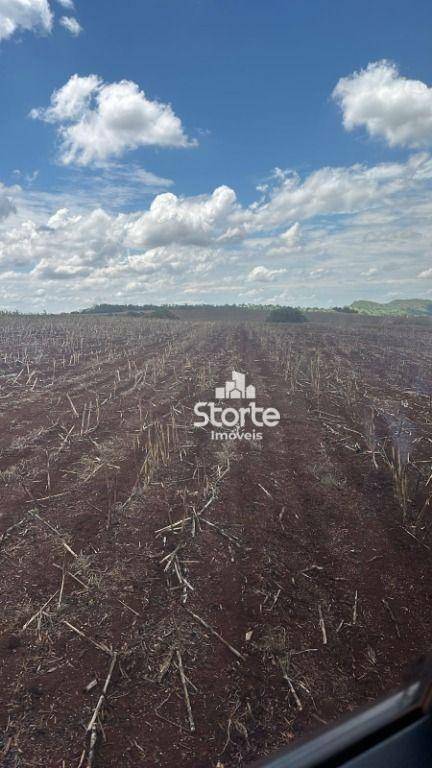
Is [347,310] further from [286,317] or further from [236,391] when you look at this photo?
[236,391]

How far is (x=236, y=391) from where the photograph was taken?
13.1 metres

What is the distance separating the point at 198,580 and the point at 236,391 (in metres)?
8.64

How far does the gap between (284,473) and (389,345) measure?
2004cm

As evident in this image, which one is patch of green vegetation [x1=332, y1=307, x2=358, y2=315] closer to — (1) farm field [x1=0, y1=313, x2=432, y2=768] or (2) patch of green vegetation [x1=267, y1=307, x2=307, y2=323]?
(2) patch of green vegetation [x1=267, y1=307, x2=307, y2=323]

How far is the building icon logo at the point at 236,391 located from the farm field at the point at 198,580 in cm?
194

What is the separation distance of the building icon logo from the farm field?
1.94 metres

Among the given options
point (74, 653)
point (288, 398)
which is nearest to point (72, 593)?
point (74, 653)

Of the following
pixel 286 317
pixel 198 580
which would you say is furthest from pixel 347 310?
pixel 198 580

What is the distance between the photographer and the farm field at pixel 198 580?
318 cm

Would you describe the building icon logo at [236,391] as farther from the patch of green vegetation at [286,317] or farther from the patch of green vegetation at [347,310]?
the patch of green vegetation at [347,310]

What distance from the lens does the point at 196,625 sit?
407 centimetres

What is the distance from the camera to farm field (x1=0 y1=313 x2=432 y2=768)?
318 cm

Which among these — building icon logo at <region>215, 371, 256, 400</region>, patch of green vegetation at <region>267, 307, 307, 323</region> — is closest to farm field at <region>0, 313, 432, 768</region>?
building icon logo at <region>215, 371, 256, 400</region>

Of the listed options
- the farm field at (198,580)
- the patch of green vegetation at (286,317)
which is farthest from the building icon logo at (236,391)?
the patch of green vegetation at (286,317)
